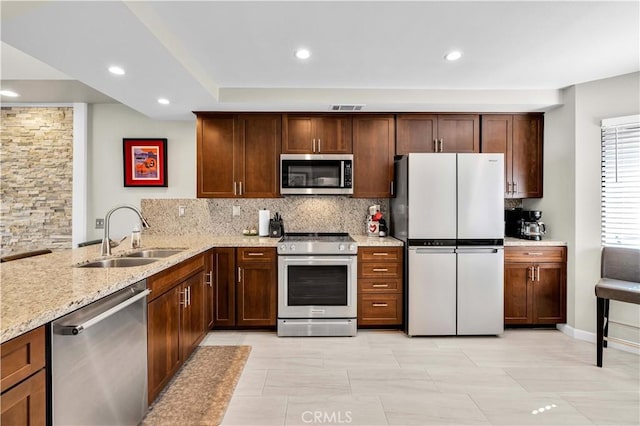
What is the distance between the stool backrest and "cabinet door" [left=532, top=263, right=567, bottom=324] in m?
0.43

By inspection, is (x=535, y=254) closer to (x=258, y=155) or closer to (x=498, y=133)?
(x=498, y=133)

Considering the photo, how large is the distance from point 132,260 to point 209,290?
0.99 m

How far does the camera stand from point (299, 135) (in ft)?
12.5

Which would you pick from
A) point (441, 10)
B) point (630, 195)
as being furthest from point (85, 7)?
point (630, 195)

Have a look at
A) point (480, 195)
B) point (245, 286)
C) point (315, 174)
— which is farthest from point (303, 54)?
point (245, 286)

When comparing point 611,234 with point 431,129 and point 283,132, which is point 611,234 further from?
point 283,132

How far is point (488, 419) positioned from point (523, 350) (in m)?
1.31

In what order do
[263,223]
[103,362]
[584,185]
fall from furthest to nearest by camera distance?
[263,223] → [584,185] → [103,362]

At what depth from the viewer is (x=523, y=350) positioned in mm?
3096

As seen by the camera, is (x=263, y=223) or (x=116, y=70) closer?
(x=116, y=70)

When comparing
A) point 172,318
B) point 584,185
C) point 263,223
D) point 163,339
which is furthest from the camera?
point 263,223

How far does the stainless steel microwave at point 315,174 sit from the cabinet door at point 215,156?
608 millimetres

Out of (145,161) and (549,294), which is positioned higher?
(145,161)

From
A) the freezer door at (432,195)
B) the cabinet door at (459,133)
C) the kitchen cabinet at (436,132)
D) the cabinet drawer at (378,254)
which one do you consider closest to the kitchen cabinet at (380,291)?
the cabinet drawer at (378,254)
